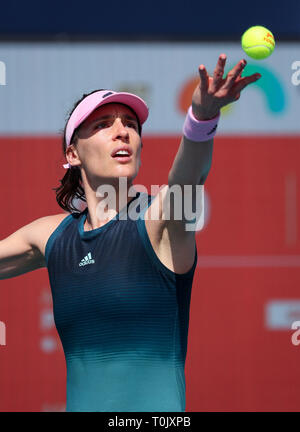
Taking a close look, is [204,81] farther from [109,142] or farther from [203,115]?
Answer: [109,142]

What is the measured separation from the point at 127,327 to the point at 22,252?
767 mm

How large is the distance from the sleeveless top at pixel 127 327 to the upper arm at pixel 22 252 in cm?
45

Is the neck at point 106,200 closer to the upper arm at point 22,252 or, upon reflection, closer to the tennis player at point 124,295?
the tennis player at point 124,295

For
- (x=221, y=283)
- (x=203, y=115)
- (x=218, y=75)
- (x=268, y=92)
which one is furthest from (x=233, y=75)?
(x=268, y=92)

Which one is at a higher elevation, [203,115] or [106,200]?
[106,200]

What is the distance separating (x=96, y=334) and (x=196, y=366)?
269 cm

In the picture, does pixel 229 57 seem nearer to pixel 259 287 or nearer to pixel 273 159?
pixel 273 159

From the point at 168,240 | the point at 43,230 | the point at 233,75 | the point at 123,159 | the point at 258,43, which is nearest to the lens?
the point at 233,75

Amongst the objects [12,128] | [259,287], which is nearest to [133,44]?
[12,128]

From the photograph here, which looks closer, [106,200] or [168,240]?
[168,240]

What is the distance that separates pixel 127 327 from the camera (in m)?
2.27

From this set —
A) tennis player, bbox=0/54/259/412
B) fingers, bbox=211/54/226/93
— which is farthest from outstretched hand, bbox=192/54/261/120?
tennis player, bbox=0/54/259/412

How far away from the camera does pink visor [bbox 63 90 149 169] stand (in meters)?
2.53
